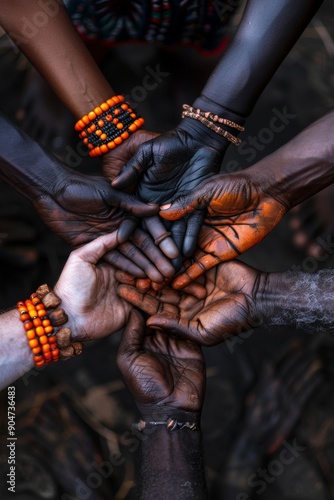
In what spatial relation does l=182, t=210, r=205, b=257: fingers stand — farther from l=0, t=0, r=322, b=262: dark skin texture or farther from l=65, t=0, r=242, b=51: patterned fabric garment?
l=65, t=0, r=242, b=51: patterned fabric garment

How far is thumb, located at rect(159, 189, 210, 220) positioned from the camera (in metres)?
1.95

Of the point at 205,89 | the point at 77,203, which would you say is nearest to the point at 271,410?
the point at 77,203

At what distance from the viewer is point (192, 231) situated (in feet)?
6.40

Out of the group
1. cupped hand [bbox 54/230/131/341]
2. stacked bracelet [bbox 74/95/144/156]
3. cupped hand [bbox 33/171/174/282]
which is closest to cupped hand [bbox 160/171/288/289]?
cupped hand [bbox 33/171/174/282]

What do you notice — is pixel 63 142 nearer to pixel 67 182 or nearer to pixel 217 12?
pixel 67 182

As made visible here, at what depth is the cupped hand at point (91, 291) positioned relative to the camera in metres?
1.95

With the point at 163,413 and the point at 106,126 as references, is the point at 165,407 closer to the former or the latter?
the point at 163,413

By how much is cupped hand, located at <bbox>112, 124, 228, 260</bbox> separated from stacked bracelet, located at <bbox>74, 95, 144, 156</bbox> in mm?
223

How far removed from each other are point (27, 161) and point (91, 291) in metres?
0.50

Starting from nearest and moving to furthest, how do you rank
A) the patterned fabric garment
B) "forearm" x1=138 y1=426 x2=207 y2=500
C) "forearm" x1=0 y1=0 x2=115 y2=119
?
"forearm" x1=138 y1=426 x2=207 y2=500 < "forearm" x1=0 y1=0 x2=115 y2=119 < the patterned fabric garment

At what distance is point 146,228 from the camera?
6.57 ft

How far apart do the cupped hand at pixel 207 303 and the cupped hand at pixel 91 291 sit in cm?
5

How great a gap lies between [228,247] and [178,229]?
0.18 m

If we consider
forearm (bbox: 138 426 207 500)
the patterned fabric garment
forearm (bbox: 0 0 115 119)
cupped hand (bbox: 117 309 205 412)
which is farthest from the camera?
the patterned fabric garment
